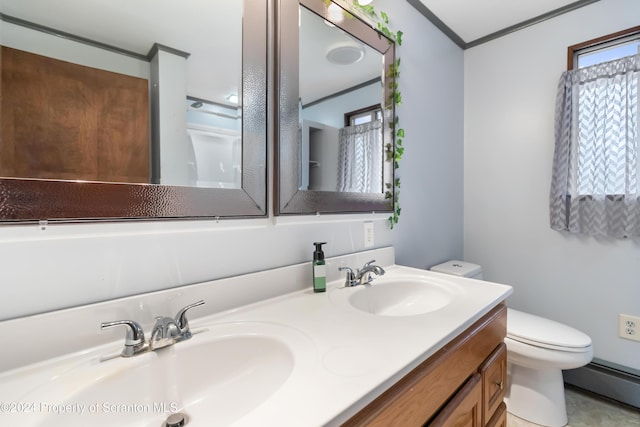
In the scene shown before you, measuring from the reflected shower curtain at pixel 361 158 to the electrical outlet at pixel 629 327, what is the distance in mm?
1453

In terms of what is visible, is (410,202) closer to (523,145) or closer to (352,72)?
(352,72)

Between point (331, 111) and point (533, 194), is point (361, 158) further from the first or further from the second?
point (533, 194)

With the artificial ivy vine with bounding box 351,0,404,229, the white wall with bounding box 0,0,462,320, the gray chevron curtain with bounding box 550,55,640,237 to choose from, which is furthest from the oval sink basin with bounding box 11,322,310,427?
the gray chevron curtain with bounding box 550,55,640,237

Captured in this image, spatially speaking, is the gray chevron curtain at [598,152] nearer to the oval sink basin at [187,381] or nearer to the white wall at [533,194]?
the white wall at [533,194]

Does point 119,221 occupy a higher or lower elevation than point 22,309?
higher

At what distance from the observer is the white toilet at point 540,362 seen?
1.22 metres

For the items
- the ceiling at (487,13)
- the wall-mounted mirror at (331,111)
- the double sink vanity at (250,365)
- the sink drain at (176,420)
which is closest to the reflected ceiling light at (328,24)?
the wall-mounted mirror at (331,111)

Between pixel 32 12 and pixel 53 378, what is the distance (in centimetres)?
71

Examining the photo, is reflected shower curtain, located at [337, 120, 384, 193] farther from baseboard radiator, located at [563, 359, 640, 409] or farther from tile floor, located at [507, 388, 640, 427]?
baseboard radiator, located at [563, 359, 640, 409]

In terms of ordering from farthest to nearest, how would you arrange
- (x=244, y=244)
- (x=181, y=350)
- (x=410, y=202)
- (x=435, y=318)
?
(x=410, y=202) → (x=244, y=244) → (x=435, y=318) → (x=181, y=350)

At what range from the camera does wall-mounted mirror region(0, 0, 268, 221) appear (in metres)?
0.57

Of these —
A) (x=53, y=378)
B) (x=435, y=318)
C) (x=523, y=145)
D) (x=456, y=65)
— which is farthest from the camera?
(x=456, y=65)

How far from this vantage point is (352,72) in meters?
1.23

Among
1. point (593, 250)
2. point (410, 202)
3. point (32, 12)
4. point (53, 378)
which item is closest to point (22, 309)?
point (53, 378)
